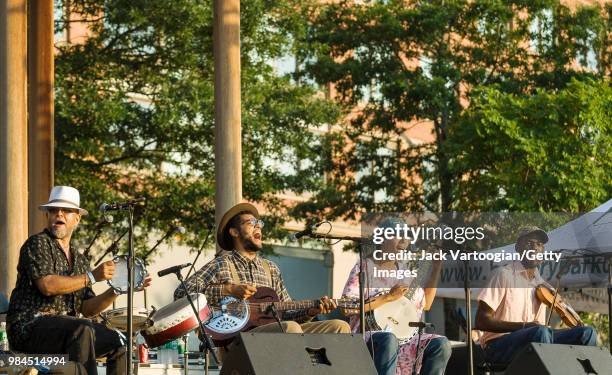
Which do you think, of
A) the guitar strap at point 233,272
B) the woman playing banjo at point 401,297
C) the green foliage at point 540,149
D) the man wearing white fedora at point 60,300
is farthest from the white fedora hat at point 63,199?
the green foliage at point 540,149

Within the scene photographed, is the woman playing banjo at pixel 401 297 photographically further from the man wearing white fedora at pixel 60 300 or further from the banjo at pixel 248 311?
the man wearing white fedora at pixel 60 300

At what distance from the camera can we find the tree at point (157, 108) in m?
20.3

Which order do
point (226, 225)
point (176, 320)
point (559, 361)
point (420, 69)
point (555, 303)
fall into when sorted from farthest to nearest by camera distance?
point (420, 69) → point (555, 303) → point (226, 225) → point (176, 320) → point (559, 361)

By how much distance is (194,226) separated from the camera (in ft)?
70.0

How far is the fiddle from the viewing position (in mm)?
10766

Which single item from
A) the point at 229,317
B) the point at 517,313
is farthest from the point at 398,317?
the point at 229,317

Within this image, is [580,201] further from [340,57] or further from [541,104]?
[340,57]

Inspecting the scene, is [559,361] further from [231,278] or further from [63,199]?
[63,199]

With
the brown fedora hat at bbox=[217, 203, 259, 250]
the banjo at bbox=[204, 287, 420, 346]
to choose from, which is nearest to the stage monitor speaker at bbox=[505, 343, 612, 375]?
the banjo at bbox=[204, 287, 420, 346]

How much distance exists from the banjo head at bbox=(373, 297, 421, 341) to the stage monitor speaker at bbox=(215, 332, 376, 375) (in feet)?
5.50

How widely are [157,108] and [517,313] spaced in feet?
36.2

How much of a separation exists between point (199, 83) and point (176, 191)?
185 cm

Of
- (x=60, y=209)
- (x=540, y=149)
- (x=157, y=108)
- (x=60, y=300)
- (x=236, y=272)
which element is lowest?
(x=60, y=300)

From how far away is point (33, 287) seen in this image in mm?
9234
